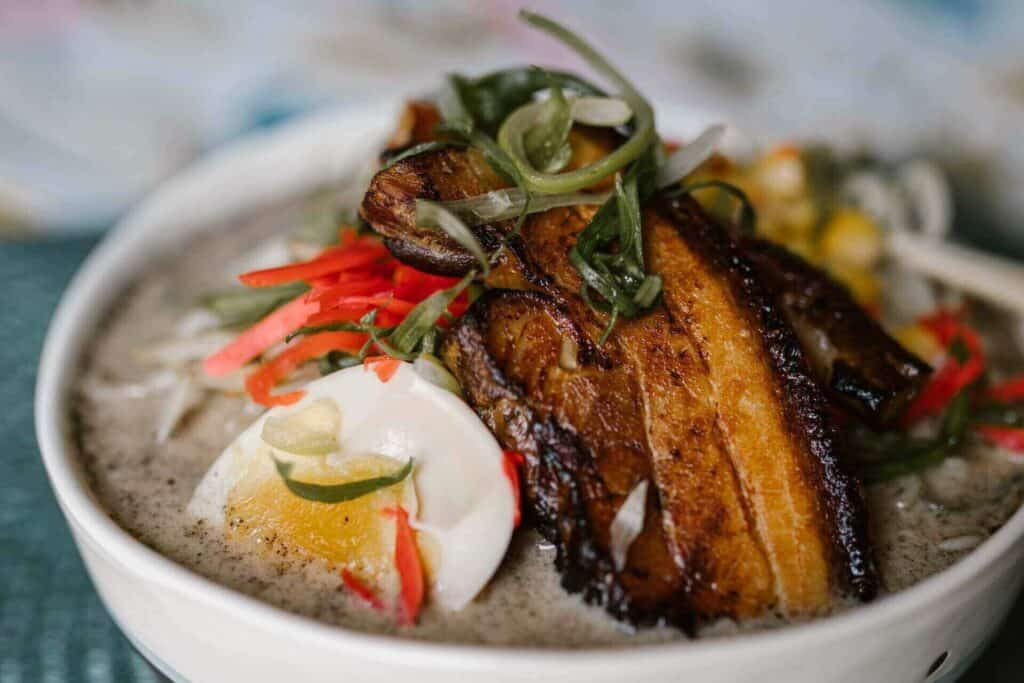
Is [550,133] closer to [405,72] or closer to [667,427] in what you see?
[667,427]

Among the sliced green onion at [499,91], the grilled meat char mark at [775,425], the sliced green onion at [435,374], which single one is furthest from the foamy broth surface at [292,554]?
the sliced green onion at [499,91]

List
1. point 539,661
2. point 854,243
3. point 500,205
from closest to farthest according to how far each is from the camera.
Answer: point 539,661, point 500,205, point 854,243

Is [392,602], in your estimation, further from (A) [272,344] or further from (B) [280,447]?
(A) [272,344]

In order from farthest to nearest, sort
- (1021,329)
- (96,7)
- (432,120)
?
(96,7), (1021,329), (432,120)

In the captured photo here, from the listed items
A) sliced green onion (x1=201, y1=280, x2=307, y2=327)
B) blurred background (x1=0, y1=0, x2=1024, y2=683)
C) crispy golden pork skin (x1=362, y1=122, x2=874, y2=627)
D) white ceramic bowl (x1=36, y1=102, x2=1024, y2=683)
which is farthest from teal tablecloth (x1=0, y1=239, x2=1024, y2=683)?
blurred background (x1=0, y1=0, x2=1024, y2=683)

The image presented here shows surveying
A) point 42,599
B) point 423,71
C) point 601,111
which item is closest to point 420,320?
point 601,111

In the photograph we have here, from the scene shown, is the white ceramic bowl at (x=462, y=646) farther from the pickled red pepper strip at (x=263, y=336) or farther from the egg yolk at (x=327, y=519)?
the pickled red pepper strip at (x=263, y=336)

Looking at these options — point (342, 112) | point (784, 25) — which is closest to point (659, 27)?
point (784, 25)
